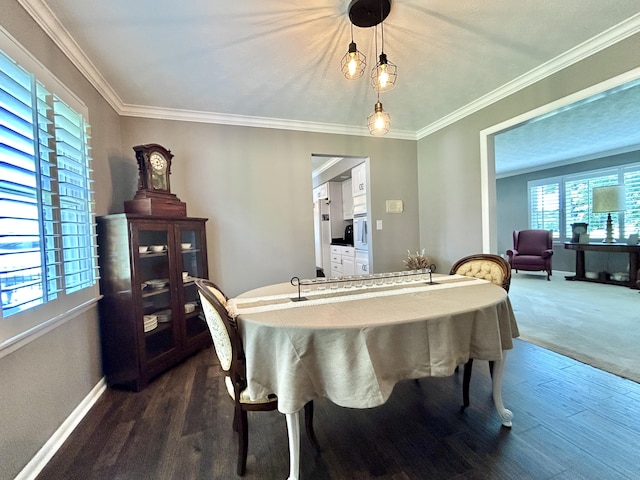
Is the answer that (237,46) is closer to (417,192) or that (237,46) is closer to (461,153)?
(461,153)

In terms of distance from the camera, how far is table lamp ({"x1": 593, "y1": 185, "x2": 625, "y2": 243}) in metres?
4.78

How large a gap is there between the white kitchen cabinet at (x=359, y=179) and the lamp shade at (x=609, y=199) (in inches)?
174

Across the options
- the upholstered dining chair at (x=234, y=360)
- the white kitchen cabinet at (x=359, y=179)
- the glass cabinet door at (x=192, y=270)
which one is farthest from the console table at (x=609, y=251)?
the glass cabinet door at (x=192, y=270)

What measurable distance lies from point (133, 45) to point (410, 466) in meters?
3.04

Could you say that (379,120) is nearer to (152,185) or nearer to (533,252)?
(152,185)

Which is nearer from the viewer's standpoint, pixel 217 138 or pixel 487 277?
pixel 487 277

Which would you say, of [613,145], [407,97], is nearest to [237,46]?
[407,97]

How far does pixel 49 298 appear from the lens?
1.47 m

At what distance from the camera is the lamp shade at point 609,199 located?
4777 millimetres

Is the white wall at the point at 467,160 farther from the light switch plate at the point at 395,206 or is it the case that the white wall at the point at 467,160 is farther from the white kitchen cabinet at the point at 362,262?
the white kitchen cabinet at the point at 362,262

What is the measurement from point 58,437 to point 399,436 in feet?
6.18

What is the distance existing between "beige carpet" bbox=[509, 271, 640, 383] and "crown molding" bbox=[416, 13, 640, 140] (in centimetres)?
241

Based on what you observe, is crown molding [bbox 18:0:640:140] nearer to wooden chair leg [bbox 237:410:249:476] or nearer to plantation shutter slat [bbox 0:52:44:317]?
plantation shutter slat [bbox 0:52:44:317]

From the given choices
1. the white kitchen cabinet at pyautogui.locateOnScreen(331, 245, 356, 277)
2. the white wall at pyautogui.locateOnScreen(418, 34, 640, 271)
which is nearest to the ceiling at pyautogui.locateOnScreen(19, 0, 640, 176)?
the white wall at pyautogui.locateOnScreen(418, 34, 640, 271)
